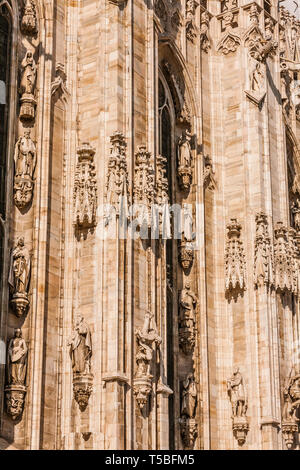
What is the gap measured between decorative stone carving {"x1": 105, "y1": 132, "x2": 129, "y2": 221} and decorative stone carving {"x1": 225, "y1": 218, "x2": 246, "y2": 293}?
19.8ft

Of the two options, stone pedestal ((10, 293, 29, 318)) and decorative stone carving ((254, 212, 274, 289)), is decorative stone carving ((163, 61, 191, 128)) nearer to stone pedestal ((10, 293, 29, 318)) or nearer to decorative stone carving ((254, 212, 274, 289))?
decorative stone carving ((254, 212, 274, 289))

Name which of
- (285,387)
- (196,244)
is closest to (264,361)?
(285,387)

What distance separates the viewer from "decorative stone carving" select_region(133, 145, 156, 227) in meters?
22.0

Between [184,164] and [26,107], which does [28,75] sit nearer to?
[26,107]

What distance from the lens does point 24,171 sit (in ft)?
70.1

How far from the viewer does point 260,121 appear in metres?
28.3

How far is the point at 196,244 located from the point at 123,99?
17.9ft

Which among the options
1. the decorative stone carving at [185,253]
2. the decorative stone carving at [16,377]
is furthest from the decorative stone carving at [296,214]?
the decorative stone carving at [16,377]

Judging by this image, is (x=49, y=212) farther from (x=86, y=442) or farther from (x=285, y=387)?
(x=285, y=387)

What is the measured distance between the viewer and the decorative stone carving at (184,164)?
1055 inches

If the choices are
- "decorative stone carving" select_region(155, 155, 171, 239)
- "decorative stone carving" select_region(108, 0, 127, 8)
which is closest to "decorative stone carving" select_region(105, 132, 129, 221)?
"decorative stone carving" select_region(155, 155, 171, 239)
